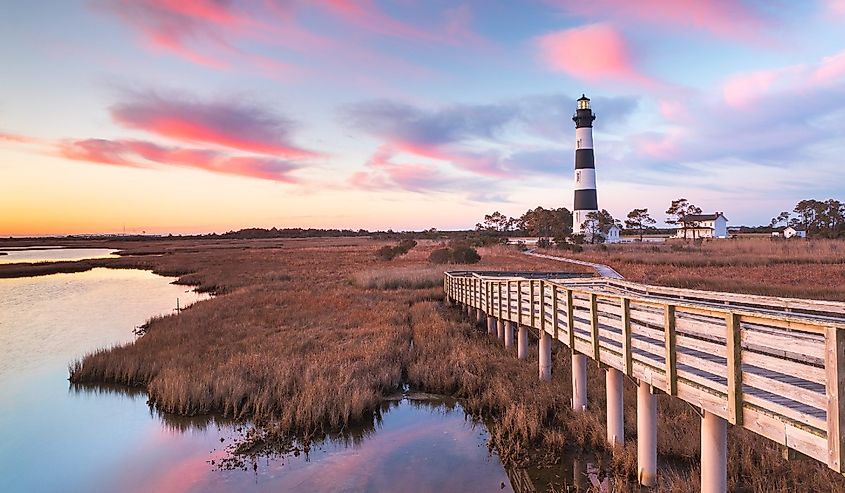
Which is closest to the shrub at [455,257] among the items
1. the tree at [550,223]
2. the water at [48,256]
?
the tree at [550,223]

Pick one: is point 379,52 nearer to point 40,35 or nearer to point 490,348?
point 40,35

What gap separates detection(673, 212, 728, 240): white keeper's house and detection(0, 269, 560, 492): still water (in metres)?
90.6

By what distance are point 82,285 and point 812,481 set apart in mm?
48738

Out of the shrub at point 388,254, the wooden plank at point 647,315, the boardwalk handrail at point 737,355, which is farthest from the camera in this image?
the shrub at point 388,254

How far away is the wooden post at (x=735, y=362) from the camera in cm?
602

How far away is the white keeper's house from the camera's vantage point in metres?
93.0

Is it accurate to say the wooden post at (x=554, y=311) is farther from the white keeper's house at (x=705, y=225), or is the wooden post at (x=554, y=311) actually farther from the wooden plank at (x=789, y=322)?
the white keeper's house at (x=705, y=225)

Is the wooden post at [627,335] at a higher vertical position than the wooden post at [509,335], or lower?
higher

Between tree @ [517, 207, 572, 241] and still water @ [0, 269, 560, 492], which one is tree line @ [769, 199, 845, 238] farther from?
still water @ [0, 269, 560, 492]

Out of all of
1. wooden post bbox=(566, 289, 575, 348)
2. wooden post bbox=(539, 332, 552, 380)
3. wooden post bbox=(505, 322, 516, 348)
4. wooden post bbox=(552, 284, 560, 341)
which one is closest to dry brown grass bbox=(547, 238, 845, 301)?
wooden post bbox=(505, 322, 516, 348)

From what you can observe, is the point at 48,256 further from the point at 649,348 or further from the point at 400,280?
the point at 649,348

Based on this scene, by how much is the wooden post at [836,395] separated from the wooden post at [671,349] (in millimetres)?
2461

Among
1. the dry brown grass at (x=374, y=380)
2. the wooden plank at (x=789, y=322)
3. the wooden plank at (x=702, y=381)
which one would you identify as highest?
the wooden plank at (x=789, y=322)

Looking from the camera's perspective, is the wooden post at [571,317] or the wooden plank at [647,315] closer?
the wooden plank at [647,315]
